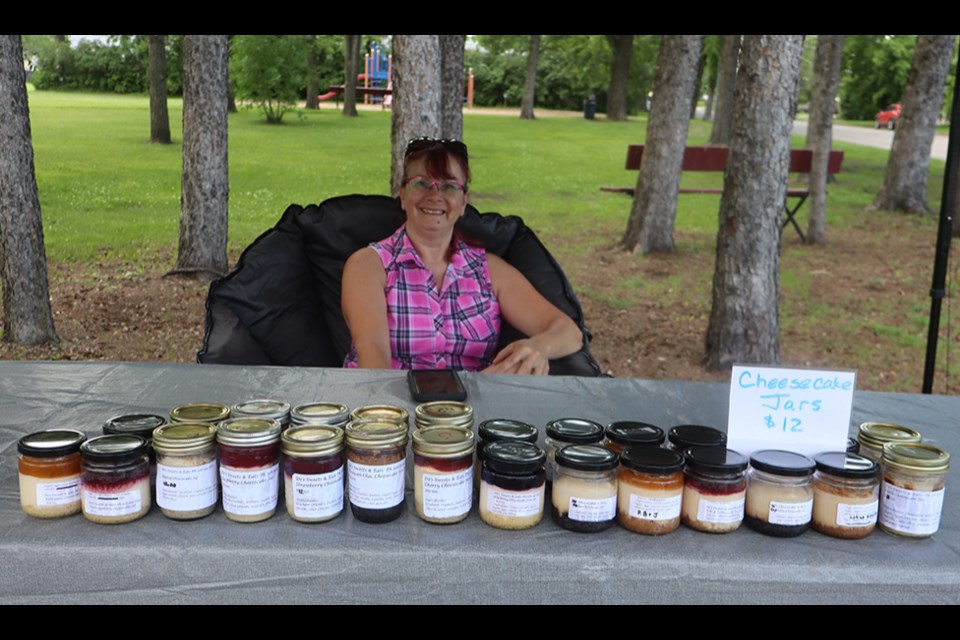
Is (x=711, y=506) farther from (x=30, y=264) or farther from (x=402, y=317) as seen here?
(x=30, y=264)

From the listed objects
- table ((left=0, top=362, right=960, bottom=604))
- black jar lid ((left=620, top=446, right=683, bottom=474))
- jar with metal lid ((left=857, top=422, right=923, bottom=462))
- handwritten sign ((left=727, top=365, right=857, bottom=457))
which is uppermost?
handwritten sign ((left=727, top=365, right=857, bottom=457))

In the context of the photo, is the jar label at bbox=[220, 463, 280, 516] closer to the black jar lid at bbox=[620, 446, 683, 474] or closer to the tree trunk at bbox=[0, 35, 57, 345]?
the black jar lid at bbox=[620, 446, 683, 474]

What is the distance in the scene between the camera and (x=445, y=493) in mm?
1348

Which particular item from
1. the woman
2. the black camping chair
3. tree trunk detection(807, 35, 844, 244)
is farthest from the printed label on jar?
tree trunk detection(807, 35, 844, 244)

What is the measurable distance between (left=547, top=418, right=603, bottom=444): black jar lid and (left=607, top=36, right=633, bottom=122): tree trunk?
28335 mm

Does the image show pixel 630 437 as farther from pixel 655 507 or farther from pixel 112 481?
pixel 112 481

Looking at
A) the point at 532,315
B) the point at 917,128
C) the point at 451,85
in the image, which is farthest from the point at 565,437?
the point at 917,128

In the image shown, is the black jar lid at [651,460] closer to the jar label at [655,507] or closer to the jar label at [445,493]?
the jar label at [655,507]

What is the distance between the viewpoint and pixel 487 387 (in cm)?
219

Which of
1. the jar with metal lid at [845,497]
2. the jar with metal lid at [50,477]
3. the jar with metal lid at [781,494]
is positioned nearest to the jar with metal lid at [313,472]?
the jar with metal lid at [50,477]

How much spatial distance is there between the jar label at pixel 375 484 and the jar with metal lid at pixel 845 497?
670 millimetres

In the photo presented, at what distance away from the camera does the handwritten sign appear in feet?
4.76

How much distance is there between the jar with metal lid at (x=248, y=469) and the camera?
1.31 meters
